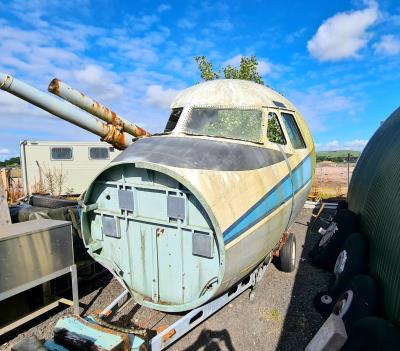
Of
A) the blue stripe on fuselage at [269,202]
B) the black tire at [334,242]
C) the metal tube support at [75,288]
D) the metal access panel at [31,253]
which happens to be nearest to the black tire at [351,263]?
the black tire at [334,242]

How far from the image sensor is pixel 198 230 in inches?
177

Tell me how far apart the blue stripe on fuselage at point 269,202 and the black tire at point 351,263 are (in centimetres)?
178

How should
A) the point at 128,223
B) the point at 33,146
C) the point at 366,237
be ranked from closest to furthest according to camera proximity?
the point at 128,223, the point at 366,237, the point at 33,146

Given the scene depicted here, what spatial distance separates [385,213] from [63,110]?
703cm

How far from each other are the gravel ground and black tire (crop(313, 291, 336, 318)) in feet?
0.41

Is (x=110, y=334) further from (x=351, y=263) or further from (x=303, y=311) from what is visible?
(x=351, y=263)

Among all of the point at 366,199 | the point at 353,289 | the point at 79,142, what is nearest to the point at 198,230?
the point at 353,289

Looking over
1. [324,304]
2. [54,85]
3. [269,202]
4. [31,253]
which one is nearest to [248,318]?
[324,304]

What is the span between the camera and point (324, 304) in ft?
20.5

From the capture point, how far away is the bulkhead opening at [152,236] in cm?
454

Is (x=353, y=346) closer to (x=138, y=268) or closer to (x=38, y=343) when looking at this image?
(x=138, y=268)

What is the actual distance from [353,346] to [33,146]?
19.7m

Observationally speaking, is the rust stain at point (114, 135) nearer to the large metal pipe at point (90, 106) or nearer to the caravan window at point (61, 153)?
the large metal pipe at point (90, 106)

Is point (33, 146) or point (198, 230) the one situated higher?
point (33, 146)
